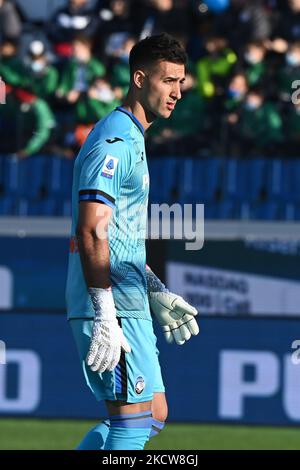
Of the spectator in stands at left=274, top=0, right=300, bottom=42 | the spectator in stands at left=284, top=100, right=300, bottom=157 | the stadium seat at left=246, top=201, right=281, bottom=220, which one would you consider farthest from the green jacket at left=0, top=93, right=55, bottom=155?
the spectator in stands at left=274, top=0, right=300, bottom=42

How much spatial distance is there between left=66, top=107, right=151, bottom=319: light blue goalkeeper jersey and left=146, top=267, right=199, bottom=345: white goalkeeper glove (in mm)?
269

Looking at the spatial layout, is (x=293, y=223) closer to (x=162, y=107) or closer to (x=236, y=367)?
(x=236, y=367)

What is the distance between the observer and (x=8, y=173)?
13.6 m

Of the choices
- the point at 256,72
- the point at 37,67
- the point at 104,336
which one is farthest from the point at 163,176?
the point at 104,336

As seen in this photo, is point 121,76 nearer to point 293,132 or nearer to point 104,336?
point 293,132

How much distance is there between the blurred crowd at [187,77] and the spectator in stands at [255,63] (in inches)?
0.5

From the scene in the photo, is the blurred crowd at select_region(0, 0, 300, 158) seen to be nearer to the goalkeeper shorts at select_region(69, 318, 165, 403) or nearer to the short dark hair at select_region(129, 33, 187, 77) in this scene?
the short dark hair at select_region(129, 33, 187, 77)

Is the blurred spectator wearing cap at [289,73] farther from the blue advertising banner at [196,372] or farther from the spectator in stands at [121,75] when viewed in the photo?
the blue advertising banner at [196,372]

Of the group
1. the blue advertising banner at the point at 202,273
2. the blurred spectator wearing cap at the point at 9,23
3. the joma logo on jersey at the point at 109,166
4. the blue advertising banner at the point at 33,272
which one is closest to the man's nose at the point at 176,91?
the joma logo on jersey at the point at 109,166

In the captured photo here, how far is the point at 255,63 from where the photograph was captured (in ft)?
45.6

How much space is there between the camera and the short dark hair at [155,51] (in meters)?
5.70

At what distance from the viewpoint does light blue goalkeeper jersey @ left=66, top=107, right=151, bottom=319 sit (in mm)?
5410
